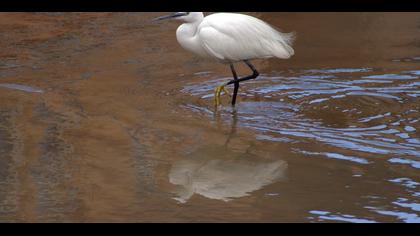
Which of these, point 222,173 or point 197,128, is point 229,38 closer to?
point 197,128

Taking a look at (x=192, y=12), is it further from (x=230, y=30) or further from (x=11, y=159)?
(x=11, y=159)

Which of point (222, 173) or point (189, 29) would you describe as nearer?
point (222, 173)

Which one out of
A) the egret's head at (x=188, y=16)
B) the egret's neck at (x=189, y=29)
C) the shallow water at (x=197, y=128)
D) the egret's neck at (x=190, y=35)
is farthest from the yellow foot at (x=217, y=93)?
the egret's head at (x=188, y=16)

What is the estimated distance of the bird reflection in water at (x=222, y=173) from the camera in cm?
620

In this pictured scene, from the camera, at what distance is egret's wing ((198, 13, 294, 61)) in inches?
329

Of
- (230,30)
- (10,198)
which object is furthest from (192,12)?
(10,198)

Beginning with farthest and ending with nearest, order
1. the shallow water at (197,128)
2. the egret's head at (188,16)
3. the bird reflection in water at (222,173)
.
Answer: the egret's head at (188,16)
the bird reflection in water at (222,173)
the shallow water at (197,128)

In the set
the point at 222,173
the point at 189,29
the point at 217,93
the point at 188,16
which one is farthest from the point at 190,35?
the point at 222,173

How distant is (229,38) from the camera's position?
8383 millimetres

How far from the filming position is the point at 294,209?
5781 mm

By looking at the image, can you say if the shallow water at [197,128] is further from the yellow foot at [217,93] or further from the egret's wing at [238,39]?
the egret's wing at [238,39]

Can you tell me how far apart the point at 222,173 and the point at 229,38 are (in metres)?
2.09

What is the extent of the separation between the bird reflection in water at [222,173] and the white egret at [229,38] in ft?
4.46
